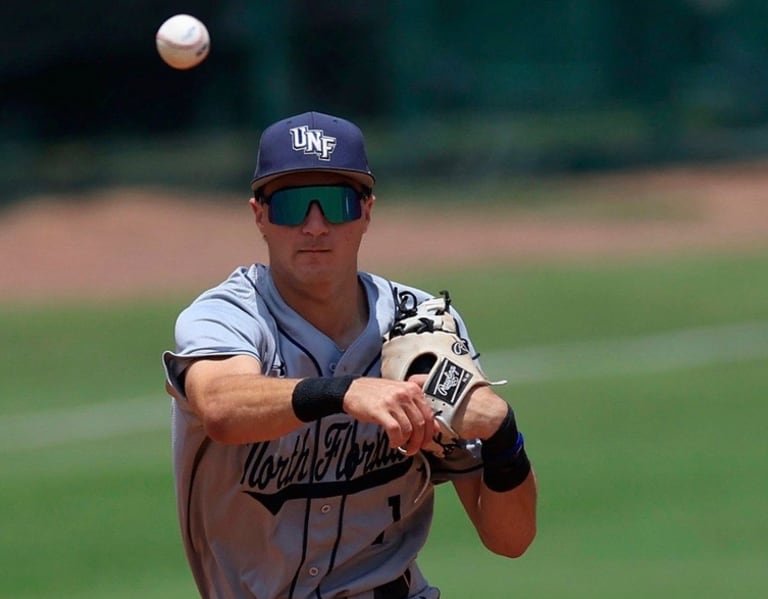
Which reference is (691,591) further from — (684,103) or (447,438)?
(684,103)

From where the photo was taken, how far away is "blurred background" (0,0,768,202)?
22.0 m

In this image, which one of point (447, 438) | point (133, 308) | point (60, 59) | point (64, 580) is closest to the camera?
point (447, 438)

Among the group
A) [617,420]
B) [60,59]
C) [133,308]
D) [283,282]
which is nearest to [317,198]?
[283,282]

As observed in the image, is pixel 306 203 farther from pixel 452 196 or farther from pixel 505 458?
pixel 452 196

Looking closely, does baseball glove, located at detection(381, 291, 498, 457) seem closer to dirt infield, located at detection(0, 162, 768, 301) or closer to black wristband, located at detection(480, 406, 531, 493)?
black wristband, located at detection(480, 406, 531, 493)

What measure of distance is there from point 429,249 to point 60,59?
568 cm

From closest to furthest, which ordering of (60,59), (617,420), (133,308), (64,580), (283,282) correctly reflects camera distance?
(283,282)
(64,580)
(617,420)
(133,308)
(60,59)

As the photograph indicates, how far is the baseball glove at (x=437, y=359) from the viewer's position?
13.4 ft

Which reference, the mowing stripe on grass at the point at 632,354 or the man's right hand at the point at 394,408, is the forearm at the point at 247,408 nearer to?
the man's right hand at the point at 394,408

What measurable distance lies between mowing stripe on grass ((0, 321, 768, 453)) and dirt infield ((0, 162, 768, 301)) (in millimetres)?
3775

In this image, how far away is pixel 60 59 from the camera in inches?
867

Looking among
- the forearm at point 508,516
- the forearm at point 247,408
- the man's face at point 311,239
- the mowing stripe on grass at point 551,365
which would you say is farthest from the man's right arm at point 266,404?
the mowing stripe on grass at point 551,365

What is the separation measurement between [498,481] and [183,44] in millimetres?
3173

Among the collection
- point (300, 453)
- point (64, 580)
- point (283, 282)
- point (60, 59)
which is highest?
point (60, 59)
